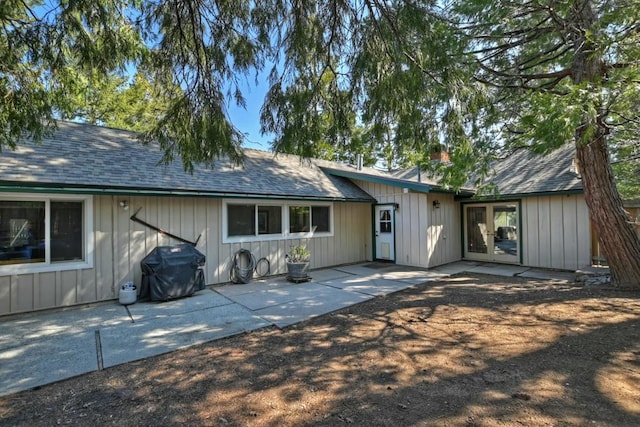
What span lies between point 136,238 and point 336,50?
5417mm

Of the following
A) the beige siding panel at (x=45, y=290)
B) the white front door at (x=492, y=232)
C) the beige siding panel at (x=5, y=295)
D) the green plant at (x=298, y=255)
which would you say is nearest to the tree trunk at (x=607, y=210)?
the white front door at (x=492, y=232)

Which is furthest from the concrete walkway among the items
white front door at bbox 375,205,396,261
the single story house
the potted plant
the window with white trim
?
white front door at bbox 375,205,396,261

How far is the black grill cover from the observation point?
20.5 ft

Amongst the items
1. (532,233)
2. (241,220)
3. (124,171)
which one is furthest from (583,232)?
(124,171)

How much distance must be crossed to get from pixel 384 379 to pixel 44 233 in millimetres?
6285

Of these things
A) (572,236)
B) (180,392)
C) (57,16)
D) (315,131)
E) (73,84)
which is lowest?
(180,392)

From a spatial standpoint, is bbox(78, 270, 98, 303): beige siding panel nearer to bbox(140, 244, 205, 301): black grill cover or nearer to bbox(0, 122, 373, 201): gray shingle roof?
bbox(140, 244, 205, 301): black grill cover

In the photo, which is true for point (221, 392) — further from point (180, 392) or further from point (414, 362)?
point (414, 362)

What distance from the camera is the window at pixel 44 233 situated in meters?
5.45

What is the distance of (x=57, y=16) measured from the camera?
3.48 m

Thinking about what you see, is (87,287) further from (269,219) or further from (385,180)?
(385,180)

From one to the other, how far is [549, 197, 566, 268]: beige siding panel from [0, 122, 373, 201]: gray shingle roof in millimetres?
5441

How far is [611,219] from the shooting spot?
641cm

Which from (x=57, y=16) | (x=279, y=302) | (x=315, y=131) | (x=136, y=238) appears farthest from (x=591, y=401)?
(x=136, y=238)
